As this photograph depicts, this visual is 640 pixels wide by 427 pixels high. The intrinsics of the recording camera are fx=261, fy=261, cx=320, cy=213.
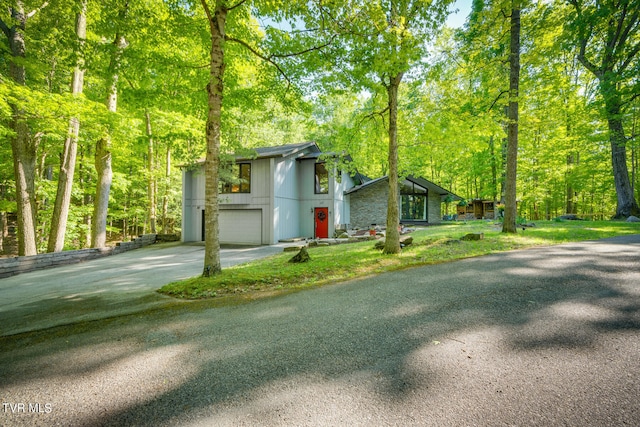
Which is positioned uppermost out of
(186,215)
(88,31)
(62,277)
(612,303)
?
(88,31)

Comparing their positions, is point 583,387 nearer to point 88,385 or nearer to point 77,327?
point 88,385

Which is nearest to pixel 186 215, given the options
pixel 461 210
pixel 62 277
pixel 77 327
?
pixel 62 277

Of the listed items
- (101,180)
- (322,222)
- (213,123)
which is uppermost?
(213,123)

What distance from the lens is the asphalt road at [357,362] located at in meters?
1.95

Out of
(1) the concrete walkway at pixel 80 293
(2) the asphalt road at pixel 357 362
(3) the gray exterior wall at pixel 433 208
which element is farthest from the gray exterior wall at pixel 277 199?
(2) the asphalt road at pixel 357 362

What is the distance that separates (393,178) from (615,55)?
1341cm

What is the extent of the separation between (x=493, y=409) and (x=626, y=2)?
17303 millimetres

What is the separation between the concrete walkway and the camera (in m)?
4.38

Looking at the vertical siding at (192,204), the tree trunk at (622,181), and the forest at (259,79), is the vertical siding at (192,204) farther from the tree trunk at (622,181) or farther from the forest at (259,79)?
the tree trunk at (622,181)

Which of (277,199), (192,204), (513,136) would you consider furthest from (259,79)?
(192,204)

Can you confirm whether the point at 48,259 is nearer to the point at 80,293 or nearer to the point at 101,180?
the point at 101,180

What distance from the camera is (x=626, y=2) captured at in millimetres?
10586

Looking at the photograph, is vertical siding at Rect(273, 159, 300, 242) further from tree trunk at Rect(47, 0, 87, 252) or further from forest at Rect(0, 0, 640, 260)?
tree trunk at Rect(47, 0, 87, 252)

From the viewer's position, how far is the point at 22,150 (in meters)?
9.76
